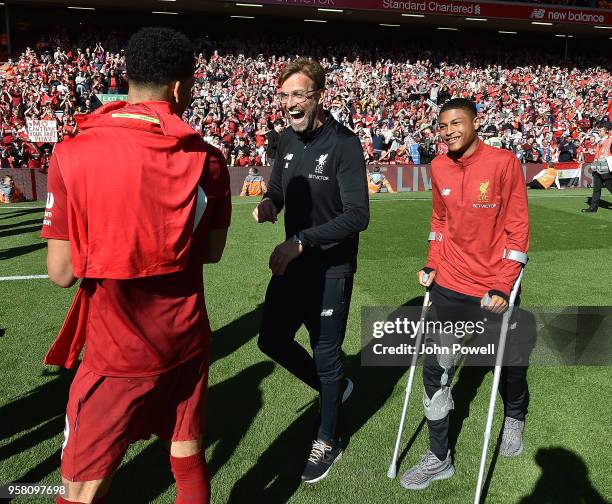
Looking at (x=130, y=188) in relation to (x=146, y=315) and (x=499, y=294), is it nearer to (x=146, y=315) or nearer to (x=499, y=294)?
(x=146, y=315)

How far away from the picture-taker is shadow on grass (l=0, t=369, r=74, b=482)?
3.49 metres

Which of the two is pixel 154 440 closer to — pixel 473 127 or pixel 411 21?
pixel 473 127

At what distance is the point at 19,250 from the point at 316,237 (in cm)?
899

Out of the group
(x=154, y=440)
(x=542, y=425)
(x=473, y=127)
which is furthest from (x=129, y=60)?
(x=542, y=425)

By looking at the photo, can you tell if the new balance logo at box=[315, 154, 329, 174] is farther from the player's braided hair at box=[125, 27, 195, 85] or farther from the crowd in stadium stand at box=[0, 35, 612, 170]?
the crowd in stadium stand at box=[0, 35, 612, 170]

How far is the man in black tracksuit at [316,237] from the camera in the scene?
312cm

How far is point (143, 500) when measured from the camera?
3.18 m

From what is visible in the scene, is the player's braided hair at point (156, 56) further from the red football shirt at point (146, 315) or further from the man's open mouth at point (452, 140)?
the man's open mouth at point (452, 140)

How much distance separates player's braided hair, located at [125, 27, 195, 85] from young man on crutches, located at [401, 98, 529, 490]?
187 centimetres

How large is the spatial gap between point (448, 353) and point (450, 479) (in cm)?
80

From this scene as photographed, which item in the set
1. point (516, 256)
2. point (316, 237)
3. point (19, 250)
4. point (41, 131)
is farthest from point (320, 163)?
point (41, 131)

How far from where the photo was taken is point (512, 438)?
3621mm

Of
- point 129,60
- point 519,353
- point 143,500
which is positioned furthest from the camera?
point 519,353

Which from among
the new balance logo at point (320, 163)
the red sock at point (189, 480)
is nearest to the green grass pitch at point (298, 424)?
the red sock at point (189, 480)
